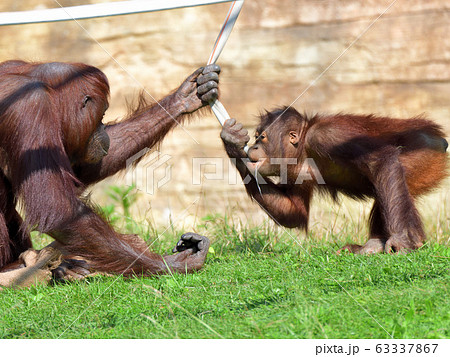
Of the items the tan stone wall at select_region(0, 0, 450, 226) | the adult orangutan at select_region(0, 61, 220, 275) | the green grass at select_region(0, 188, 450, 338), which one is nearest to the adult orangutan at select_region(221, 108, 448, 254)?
the green grass at select_region(0, 188, 450, 338)

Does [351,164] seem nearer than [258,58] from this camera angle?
Yes

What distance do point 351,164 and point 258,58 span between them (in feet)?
8.71

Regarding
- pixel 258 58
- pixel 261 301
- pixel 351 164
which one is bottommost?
pixel 261 301

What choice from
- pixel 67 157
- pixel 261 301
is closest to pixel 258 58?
pixel 67 157

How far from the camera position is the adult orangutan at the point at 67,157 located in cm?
316

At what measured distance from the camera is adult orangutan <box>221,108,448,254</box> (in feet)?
12.1

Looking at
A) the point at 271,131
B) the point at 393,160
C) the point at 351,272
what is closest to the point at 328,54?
Answer: the point at 271,131

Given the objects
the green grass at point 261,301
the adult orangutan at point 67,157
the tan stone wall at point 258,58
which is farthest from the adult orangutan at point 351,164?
the tan stone wall at point 258,58

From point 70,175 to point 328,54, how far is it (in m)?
3.61

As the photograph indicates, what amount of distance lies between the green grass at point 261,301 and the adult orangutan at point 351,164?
33 cm

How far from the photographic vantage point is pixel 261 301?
2.70 meters

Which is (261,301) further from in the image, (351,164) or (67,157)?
(351,164)

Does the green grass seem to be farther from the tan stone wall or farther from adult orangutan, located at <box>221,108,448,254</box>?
the tan stone wall

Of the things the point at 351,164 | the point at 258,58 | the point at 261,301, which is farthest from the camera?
the point at 258,58
